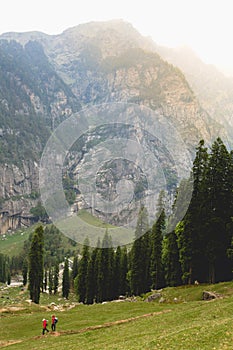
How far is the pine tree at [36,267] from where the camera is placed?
71.8m

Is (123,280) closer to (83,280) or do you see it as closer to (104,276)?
(104,276)

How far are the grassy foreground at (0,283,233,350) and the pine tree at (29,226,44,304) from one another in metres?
18.0

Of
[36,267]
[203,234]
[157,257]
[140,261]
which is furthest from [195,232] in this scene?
[36,267]

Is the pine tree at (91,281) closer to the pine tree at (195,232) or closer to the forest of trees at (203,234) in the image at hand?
the forest of trees at (203,234)

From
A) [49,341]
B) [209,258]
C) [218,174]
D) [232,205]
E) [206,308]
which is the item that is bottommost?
[49,341]

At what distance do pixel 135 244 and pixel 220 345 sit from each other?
63266 mm

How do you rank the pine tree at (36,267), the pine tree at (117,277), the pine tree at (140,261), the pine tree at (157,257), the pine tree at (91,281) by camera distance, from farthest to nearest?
the pine tree at (117,277)
the pine tree at (91,281)
the pine tree at (140,261)
the pine tree at (157,257)
the pine tree at (36,267)

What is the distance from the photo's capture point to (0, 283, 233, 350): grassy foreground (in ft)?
71.9

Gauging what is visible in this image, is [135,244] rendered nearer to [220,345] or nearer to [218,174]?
[218,174]

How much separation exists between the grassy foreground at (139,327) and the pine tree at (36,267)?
59.2ft

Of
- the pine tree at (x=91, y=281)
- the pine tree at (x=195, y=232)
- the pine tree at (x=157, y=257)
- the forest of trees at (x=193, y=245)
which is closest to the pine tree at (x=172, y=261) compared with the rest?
the forest of trees at (x=193, y=245)

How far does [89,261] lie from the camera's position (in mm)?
96688

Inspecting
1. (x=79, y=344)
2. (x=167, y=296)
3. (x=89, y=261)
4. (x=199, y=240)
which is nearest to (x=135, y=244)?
(x=89, y=261)

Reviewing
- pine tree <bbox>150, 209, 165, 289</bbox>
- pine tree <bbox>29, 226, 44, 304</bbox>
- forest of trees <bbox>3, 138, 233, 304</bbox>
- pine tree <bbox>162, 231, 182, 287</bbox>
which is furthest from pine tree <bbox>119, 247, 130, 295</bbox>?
pine tree <bbox>29, 226, 44, 304</bbox>
